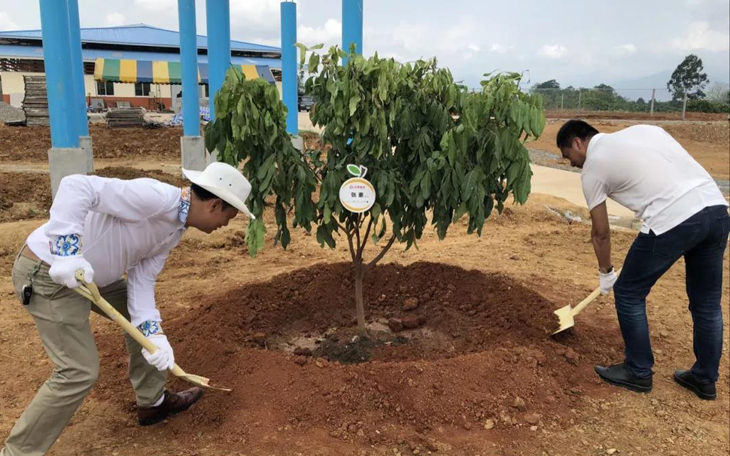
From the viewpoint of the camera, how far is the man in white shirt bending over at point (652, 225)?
3.22 metres

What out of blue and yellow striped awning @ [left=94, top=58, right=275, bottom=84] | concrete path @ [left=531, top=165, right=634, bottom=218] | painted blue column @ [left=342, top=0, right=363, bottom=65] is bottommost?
concrete path @ [left=531, top=165, right=634, bottom=218]

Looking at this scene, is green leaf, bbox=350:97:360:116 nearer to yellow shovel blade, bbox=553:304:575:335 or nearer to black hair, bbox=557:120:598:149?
black hair, bbox=557:120:598:149

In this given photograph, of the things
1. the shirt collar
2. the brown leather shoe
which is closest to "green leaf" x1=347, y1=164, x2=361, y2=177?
the shirt collar

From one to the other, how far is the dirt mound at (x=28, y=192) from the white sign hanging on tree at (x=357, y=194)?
6616 millimetres

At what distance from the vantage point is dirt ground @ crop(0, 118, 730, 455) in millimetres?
2969

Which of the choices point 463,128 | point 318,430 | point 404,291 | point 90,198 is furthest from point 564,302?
point 90,198

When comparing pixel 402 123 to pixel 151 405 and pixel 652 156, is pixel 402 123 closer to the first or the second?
pixel 652 156

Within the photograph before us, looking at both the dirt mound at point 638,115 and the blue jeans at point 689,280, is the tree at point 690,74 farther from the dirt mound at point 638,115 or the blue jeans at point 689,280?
the blue jeans at point 689,280

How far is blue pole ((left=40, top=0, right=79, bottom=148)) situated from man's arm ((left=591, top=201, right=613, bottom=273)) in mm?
7422

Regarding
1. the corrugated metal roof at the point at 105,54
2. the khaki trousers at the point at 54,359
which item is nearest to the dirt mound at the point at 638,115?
the corrugated metal roof at the point at 105,54

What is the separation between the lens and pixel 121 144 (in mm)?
17078

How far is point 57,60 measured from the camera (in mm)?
7941

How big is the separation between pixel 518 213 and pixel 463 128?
565cm

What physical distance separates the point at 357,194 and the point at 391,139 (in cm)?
46
